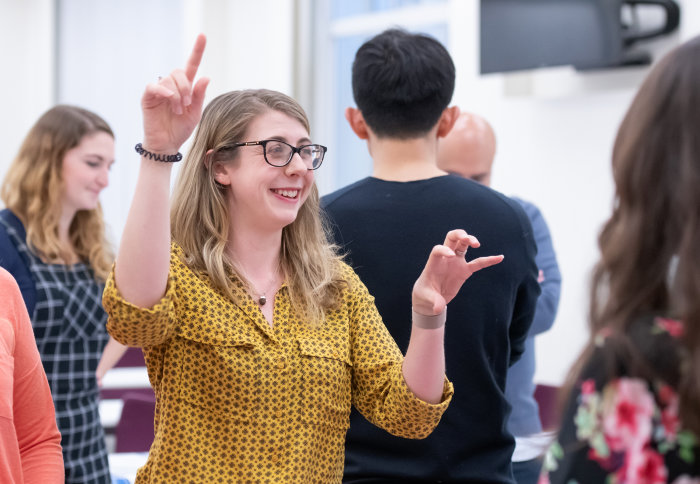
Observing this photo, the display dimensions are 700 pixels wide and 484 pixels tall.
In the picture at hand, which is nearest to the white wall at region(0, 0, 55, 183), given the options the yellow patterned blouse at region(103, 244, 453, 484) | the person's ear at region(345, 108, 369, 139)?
the person's ear at region(345, 108, 369, 139)

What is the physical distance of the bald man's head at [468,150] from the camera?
9.05 ft

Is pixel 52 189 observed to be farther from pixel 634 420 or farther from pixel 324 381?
pixel 634 420

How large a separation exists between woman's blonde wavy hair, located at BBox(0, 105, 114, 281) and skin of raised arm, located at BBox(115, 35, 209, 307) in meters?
1.60

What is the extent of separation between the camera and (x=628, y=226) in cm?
103

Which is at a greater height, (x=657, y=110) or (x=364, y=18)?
(x=364, y=18)

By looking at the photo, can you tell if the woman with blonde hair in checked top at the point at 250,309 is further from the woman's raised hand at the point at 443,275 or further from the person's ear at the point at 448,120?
the person's ear at the point at 448,120

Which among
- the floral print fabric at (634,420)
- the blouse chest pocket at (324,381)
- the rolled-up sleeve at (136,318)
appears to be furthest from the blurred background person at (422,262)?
the floral print fabric at (634,420)

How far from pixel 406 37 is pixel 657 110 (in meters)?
1.11

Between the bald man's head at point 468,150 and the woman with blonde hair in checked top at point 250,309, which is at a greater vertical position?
the bald man's head at point 468,150

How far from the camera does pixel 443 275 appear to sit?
1606 millimetres

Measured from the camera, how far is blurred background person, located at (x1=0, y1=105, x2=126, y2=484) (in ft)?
9.07

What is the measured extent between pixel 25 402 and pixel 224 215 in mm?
515

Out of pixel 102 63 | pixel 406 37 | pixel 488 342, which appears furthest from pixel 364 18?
pixel 488 342

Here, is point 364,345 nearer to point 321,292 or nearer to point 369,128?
point 321,292
